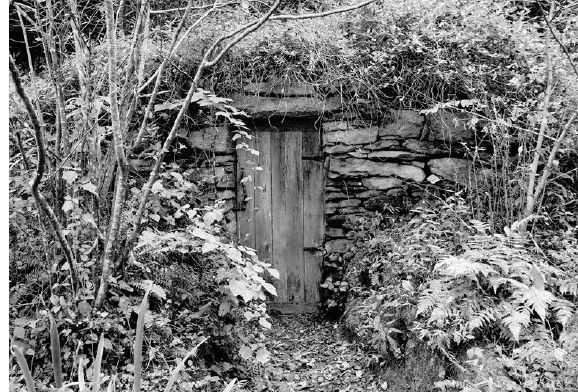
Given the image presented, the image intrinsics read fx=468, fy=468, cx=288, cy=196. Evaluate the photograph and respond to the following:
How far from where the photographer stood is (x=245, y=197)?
5301 millimetres

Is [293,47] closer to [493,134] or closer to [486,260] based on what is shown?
[493,134]

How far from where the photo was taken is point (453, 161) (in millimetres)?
5000

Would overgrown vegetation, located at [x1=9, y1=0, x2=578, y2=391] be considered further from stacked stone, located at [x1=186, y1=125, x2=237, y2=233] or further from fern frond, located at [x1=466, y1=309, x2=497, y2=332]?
stacked stone, located at [x1=186, y1=125, x2=237, y2=233]

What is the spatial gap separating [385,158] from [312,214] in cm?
106

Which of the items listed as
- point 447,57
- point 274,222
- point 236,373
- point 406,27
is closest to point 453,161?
point 447,57

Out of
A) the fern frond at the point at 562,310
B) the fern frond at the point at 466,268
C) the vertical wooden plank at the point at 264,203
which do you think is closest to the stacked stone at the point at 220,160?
the vertical wooden plank at the point at 264,203

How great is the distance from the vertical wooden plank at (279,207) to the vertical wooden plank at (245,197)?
0.24m

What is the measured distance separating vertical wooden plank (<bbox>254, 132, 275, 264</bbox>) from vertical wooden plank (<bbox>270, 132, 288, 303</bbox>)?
46 mm

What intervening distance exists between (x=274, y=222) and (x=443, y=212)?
1886 millimetres

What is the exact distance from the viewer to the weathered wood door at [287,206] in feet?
17.5

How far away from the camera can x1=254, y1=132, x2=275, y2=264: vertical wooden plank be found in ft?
17.5

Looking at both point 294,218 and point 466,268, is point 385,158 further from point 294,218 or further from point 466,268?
point 466,268

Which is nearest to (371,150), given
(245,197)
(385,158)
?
(385,158)

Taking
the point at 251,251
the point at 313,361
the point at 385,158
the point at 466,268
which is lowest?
the point at 313,361
